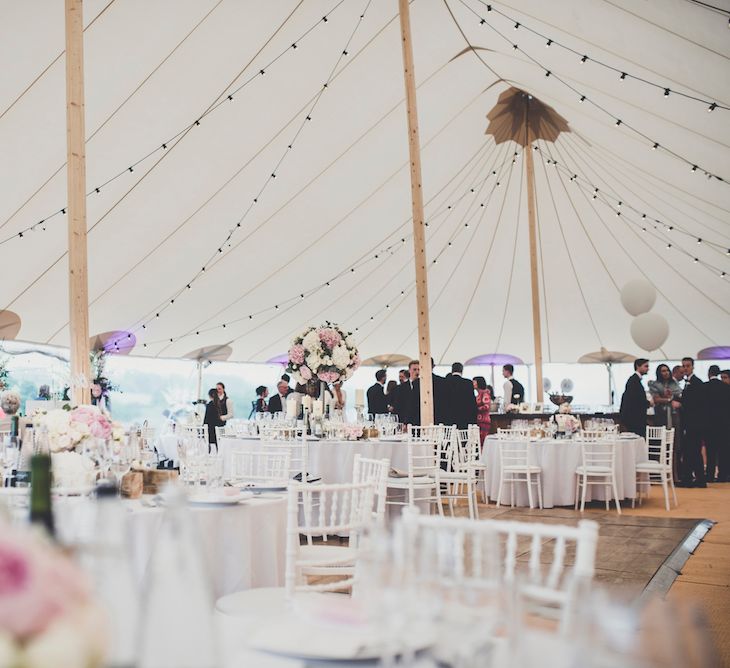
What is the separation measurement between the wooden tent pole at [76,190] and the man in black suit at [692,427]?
7.93 m

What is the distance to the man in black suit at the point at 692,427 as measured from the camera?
998cm

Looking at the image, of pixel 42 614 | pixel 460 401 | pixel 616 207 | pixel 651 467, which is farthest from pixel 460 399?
pixel 42 614

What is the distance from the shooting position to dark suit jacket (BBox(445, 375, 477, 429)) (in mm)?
9273

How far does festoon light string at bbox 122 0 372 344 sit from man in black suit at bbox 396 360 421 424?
10.3 feet

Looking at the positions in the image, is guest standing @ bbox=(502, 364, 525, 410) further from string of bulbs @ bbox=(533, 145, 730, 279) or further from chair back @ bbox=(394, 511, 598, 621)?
chair back @ bbox=(394, 511, 598, 621)

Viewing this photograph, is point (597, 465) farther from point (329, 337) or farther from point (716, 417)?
point (329, 337)

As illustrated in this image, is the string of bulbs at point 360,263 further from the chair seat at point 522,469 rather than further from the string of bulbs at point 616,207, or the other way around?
the chair seat at point 522,469

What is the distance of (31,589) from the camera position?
2.23 feet

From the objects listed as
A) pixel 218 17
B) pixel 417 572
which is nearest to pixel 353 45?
pixel 218 17

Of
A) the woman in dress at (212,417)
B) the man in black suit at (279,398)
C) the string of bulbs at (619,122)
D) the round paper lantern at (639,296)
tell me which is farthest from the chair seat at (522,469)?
the woman in dress at (212,417)

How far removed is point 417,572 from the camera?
105 centimetres

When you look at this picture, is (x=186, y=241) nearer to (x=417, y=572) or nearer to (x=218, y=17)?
(x=218, y=17)

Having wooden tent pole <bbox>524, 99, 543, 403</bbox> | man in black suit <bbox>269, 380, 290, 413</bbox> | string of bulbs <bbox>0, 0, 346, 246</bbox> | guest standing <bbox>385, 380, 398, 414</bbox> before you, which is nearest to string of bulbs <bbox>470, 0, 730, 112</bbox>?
string of bulbs <bbox>0, 0, 346, 246</bbox>

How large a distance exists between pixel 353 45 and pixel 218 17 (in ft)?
6.22
